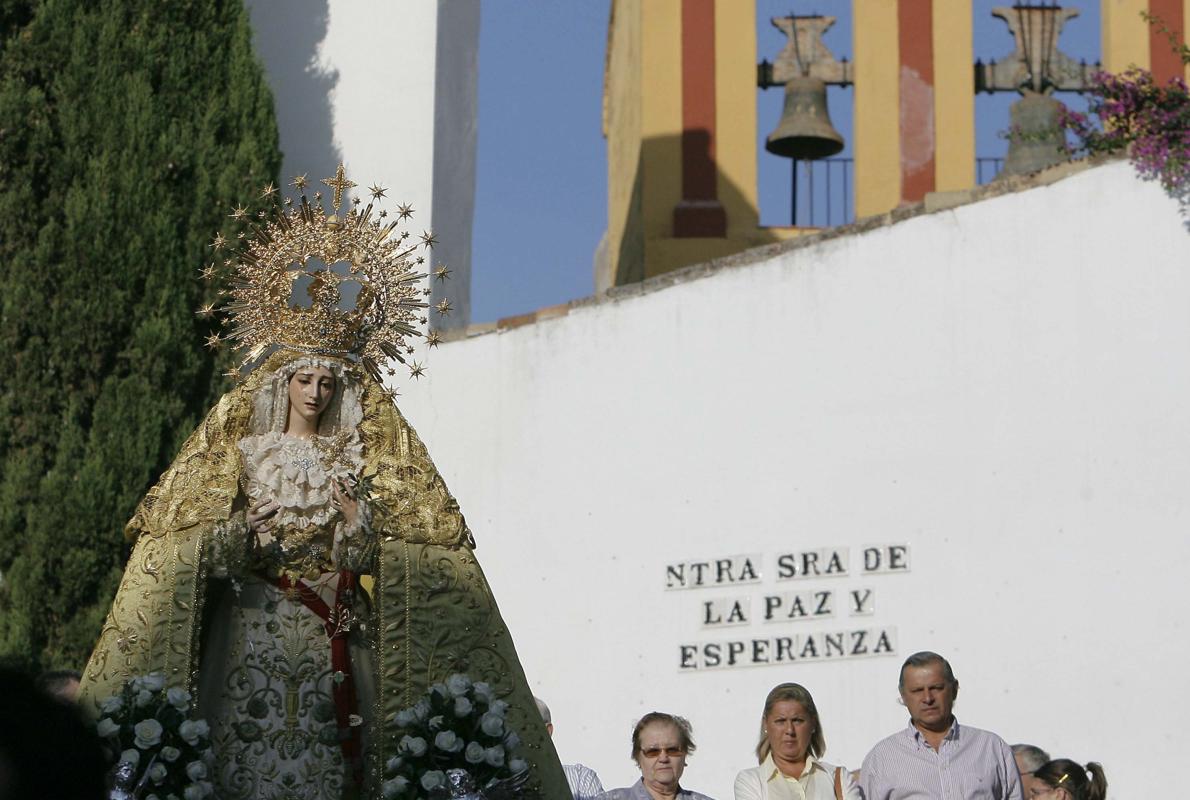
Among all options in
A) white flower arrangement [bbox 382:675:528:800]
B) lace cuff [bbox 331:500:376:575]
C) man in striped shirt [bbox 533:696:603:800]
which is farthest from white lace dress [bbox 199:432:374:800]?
man in striped shirt [bbox 533:696:603:800]

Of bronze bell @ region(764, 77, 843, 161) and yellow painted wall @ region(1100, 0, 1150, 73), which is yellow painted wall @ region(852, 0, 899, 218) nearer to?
bronze bell @ region(764, 77, 843, 161)

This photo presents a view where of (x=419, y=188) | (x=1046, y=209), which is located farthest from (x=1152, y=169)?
(x=419, y=188)

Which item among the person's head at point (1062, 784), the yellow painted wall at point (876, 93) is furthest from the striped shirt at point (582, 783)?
the yellow painted wall at point (876, 93)

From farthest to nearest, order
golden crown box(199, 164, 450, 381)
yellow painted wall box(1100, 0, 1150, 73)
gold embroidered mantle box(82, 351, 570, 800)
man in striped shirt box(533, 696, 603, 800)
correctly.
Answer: yellow painted wall box(1100, 0, 1150, 73) < man in striped shirt box(533, 696, 603, 800) < golden crown box(199, 164, 450, 381) < gold embroidered mantle box(82, 351, 570, 800)

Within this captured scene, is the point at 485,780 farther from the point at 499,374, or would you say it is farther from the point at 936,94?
the point at 936,94

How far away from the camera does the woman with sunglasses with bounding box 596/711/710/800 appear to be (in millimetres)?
6414

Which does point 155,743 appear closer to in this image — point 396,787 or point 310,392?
point 396,787

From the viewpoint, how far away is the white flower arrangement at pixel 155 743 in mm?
4992

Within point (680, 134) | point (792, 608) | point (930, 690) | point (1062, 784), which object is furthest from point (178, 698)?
point (680, 134)

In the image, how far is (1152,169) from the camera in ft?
32.6

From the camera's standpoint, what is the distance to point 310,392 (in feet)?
18.7

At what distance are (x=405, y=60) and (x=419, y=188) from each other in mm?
857

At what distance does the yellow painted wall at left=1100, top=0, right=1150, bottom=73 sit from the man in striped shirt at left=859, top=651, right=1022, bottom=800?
1190 centimetres

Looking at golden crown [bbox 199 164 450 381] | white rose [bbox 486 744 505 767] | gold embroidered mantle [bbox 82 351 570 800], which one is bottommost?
white rose [bbox 486 744 505 767]
